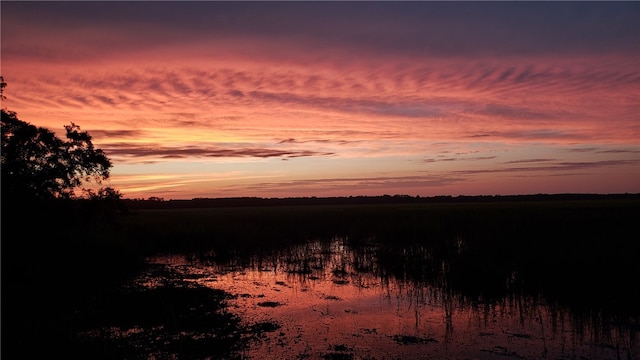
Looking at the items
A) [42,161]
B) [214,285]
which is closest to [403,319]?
[214,285]

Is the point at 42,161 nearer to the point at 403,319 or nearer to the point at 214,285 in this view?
the point at 214,285

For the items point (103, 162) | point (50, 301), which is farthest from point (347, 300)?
point (103, 162)

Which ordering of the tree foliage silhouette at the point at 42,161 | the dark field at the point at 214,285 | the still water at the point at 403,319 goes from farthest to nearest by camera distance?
the tree foliage silhouette at the point at 42,161
the dark field at the point at 214,285
the still water at the point at 403,319

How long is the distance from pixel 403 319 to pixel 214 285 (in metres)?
7.71

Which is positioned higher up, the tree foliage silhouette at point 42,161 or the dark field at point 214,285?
the tree foliage silhouette at point 42,161

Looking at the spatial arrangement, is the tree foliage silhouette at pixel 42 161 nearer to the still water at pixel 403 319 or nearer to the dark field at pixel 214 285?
the dark field at pixel 214 285

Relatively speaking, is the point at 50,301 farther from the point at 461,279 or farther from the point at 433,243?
the point at 433,243

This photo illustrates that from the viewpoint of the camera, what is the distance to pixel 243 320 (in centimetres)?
1120

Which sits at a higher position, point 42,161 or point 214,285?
point 42,161

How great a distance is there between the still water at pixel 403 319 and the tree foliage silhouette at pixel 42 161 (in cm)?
729

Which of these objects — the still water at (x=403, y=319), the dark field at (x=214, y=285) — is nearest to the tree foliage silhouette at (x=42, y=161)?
the dark field at (x=214, y=285)

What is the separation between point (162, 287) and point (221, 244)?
31.1 feet

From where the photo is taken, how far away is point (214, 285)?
52.2 feet

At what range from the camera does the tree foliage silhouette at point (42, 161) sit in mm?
18719
